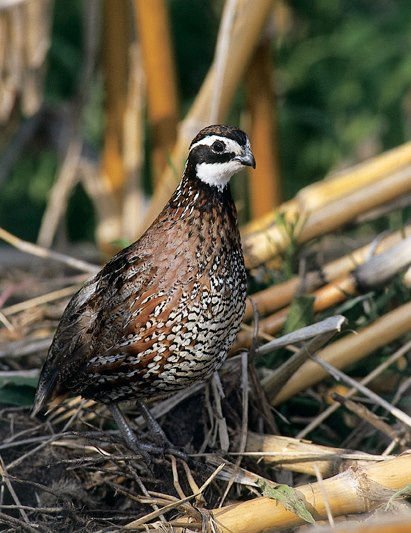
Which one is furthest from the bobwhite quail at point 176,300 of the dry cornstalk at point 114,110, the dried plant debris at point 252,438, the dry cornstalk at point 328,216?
the dry cornstalk at point 114,110

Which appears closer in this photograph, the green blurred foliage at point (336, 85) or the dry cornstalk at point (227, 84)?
the dry cornstalk at point (227, 84)

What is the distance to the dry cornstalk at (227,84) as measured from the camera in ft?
16.0

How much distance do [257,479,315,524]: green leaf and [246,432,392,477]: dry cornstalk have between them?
219 mm

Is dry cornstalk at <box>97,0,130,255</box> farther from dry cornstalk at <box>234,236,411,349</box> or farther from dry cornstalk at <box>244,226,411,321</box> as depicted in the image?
dry cornstalk at <box>234,236,411,349</box>

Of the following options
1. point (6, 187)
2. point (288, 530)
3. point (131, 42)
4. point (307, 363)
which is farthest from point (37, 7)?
point (288, 530)

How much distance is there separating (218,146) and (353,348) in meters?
0.99

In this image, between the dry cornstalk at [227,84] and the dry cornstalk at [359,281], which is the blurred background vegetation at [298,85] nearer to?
the dry cornstalk at [227,84]

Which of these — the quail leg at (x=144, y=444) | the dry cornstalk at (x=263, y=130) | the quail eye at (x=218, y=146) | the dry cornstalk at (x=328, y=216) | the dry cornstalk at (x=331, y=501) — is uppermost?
the dry cornstalk at (x=263, y=130)

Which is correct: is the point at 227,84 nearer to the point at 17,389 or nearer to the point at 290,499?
the point at 17,389

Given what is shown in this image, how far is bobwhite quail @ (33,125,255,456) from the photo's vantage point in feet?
11.2

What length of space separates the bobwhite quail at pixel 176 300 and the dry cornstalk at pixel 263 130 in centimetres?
210

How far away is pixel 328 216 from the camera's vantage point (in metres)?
4.66

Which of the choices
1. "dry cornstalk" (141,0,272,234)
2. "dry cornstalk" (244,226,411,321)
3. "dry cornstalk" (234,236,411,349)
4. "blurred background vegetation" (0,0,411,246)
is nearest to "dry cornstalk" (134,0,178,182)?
"dry cornstalk" (141,0,272,234)

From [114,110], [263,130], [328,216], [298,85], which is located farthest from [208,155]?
[298,85]
